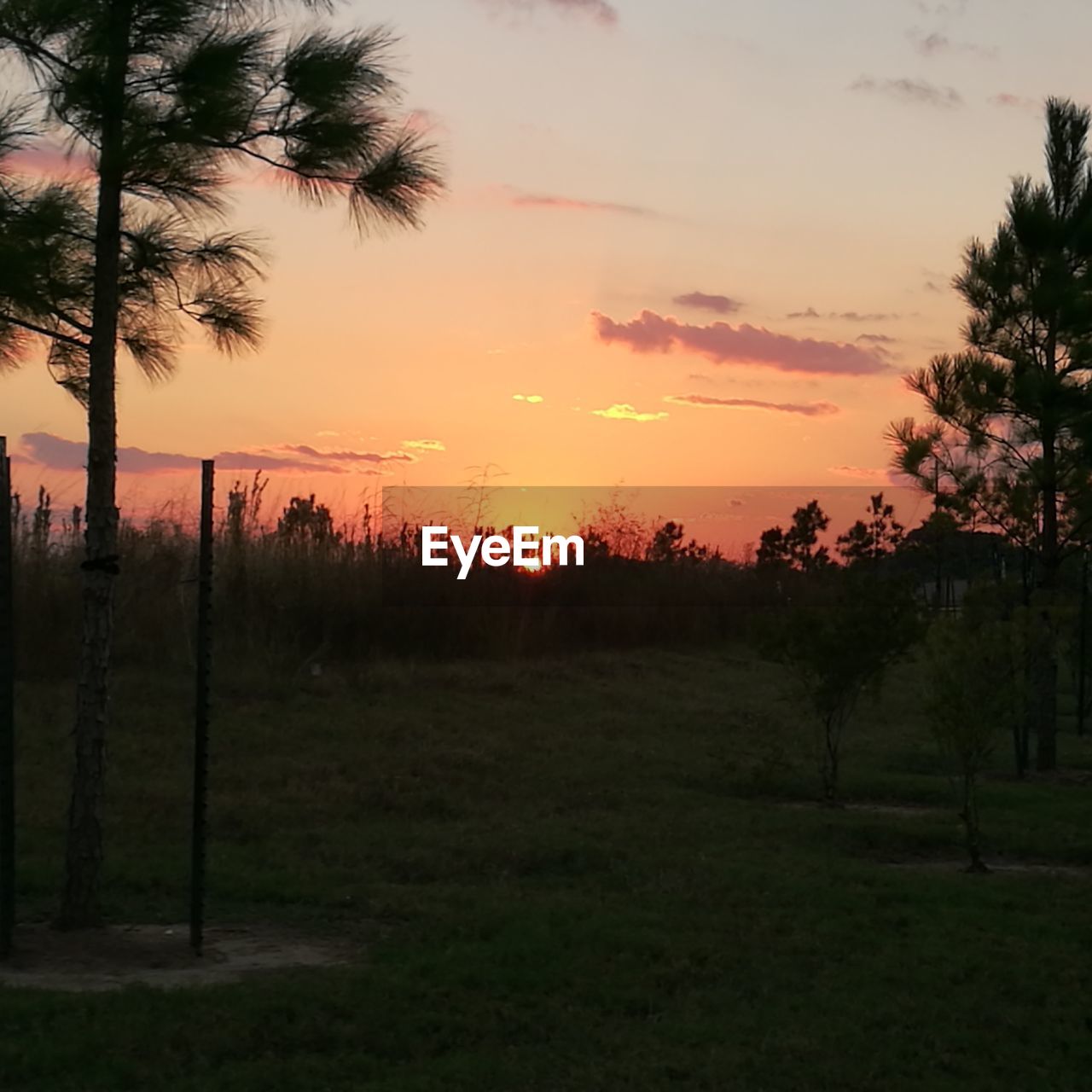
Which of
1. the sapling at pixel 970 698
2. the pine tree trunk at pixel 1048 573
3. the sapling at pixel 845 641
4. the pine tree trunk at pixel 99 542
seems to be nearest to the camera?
the pine tree trunk at pixel 99 542

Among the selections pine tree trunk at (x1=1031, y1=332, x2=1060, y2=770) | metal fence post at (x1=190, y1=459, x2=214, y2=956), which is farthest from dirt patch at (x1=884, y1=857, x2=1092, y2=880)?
metal fence post at (x1=190, y1=459, x2=214, y2=956)

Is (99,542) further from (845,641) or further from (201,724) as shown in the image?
(845,641)

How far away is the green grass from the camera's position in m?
5.17

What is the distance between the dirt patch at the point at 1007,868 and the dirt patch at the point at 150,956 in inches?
169

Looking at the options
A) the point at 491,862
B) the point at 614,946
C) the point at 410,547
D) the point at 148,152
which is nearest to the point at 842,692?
the point at 491,862

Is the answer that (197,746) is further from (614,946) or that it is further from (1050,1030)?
(1050,1030)

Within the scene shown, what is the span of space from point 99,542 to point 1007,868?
6.31 m

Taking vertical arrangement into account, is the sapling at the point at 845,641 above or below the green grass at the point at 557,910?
above

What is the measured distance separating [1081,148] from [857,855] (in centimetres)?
837

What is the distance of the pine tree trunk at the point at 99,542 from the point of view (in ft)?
22.5

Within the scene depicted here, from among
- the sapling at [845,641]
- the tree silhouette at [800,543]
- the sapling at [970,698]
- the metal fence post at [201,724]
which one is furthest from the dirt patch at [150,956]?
the tree silhouette at [800,543]

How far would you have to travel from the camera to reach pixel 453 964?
6348mm

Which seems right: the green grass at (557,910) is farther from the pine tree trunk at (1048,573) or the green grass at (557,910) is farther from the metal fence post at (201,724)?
the metal fence post at (201,724)

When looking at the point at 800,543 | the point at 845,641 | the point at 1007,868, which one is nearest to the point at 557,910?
the point at 1007,868
